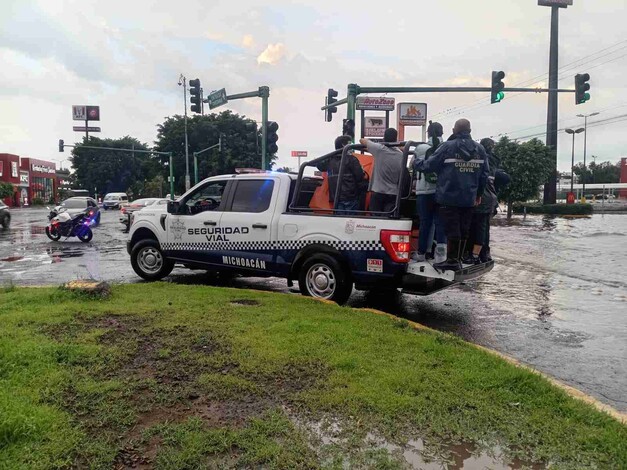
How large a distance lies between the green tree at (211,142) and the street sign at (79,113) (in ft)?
140

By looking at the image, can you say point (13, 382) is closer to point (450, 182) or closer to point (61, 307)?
point (61, 307)

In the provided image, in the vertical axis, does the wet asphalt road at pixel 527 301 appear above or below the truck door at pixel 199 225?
below

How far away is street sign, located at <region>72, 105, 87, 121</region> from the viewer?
92.6 meters

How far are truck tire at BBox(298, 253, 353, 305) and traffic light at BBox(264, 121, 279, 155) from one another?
31.5ft

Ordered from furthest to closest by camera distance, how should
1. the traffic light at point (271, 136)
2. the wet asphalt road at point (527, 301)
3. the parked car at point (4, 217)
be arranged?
1. the parked car at point (4, 217)
2. the traffic light at point (271, 136)
3. the wet asphalt road at point (527, 301)

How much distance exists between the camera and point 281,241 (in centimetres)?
771

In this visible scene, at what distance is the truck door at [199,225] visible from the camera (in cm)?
850

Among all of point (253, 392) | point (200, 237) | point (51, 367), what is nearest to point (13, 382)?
point (51, 367)

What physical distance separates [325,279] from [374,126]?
1087cm

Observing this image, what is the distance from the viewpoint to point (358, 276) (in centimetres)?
705

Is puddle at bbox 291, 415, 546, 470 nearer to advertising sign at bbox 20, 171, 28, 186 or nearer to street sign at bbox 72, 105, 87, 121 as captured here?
advertising sign at bbox 20, 171, 28, 186

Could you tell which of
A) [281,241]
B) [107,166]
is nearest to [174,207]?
[281,241]

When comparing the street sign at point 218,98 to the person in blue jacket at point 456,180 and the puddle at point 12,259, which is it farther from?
the person in blue jacket at point 456,180

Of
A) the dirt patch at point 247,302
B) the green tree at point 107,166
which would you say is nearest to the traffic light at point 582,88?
the dirt patch at point 247,302
